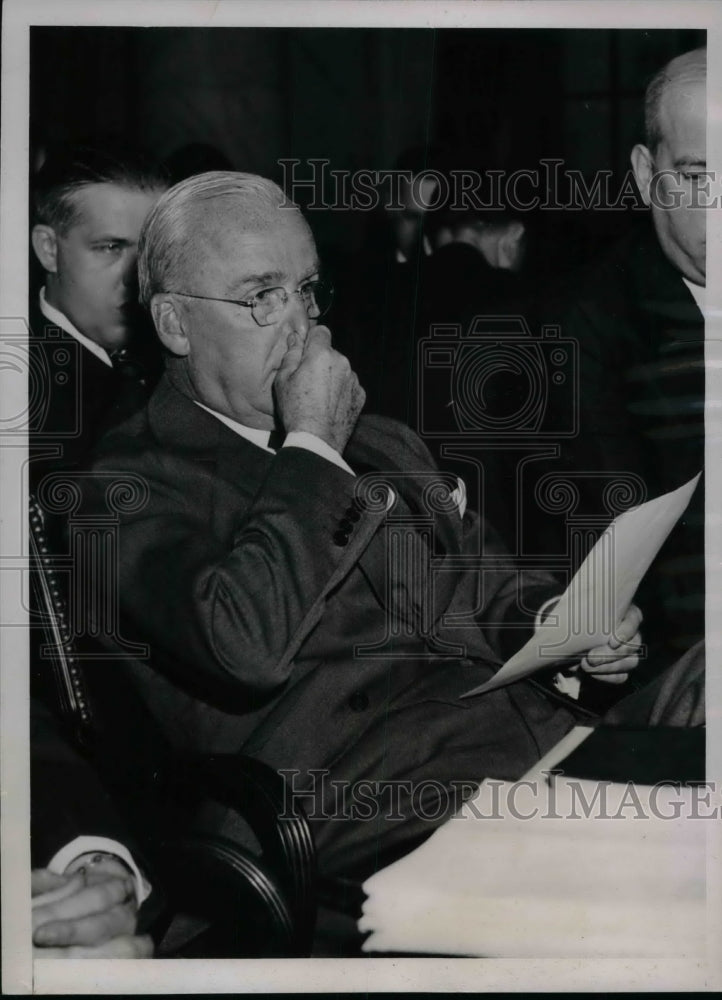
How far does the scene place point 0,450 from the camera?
2791mm

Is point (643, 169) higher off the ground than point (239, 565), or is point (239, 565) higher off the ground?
point (643, 169)

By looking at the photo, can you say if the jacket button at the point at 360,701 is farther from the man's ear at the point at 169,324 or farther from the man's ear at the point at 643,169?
the man's ear at the point at 643,169

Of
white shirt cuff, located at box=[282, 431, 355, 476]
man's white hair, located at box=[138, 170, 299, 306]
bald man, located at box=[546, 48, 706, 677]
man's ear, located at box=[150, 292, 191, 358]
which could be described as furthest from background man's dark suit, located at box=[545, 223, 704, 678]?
man's ear, located at box=[150, 292, 191, 358]

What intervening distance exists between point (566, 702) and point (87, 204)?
62.0 inches

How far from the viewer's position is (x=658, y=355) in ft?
9.27

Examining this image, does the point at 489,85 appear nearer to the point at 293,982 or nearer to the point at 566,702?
the point at 566,702

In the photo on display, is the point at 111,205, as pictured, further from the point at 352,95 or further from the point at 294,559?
the point at 294,559

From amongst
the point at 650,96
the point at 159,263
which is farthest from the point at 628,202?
the point at 159,263

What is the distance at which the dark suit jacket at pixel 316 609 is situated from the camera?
271 cm

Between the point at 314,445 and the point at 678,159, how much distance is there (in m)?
1.07

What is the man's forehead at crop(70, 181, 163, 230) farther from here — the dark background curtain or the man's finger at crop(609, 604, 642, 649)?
the man's finger at crop(609, 604, 642, 649)

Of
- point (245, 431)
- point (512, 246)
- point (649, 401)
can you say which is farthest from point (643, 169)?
point (245, 431)

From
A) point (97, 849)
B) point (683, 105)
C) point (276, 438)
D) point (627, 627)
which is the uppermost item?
point (683, 105)

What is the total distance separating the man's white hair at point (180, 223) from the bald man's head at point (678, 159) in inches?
35.0
